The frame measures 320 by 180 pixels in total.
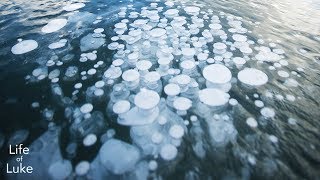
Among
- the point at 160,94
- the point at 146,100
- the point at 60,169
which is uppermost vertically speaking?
the point at 146,100

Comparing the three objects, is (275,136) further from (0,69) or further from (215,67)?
(0,69)

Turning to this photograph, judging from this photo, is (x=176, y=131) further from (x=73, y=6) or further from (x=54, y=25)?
(x=73, y=6)

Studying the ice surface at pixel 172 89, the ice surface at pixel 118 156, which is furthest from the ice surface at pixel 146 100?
the ice surface at pixel 118 156

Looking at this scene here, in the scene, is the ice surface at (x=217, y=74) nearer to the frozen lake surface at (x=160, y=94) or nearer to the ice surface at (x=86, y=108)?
the frozen lake surface at (x=160, y=94)

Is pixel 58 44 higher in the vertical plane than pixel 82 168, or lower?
higher

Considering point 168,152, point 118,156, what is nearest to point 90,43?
point 118,156

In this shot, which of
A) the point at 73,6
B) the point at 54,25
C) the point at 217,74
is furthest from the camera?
the point at 73,6

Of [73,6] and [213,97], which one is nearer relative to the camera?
[213,97]

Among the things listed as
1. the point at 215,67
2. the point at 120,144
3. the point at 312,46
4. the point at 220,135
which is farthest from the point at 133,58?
the point at 312,46

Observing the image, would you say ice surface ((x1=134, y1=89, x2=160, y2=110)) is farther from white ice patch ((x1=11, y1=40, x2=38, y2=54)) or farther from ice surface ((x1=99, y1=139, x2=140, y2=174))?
white ice patch ((x1=11, y1=40, x2=38, y2=54))
